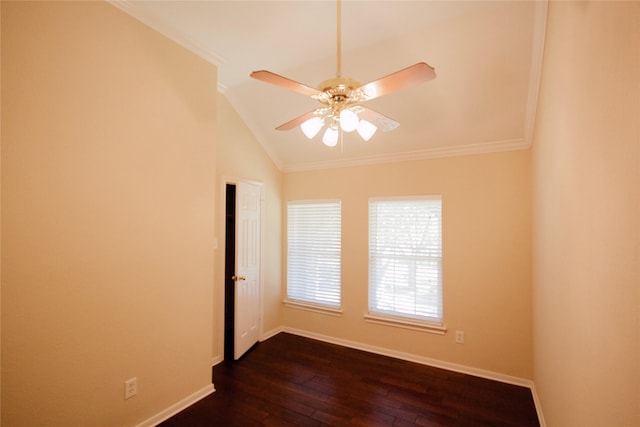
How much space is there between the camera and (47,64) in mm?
1784

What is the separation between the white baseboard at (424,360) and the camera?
3.04m

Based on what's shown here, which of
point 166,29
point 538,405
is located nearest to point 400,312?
point 538,405

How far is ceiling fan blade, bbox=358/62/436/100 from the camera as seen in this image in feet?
4.55

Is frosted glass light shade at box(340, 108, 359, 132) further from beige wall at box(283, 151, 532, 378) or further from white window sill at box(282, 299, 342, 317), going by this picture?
white window sill at box(282, 299, 342, 317)

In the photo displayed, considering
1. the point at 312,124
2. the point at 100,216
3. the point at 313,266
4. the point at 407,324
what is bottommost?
the point at 407,324

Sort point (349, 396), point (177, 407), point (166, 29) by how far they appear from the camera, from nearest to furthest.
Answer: point (166, 29)
point (177, 407)
point (349, 396)

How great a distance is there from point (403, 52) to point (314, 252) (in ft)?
9.01

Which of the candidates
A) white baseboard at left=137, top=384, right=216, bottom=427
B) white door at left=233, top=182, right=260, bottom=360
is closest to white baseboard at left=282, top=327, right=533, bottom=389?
white door at left=233, top=182, right=260, bottom=360

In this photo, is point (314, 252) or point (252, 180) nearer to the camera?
point (252, 180)

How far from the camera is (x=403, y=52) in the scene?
2525 mm

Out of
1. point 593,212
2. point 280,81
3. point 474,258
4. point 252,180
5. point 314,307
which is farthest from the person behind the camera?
point 314,307

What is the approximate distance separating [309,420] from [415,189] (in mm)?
2609

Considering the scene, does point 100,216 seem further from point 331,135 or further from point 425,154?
point 425,154

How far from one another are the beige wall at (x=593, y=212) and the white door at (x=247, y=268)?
9.76 feet
